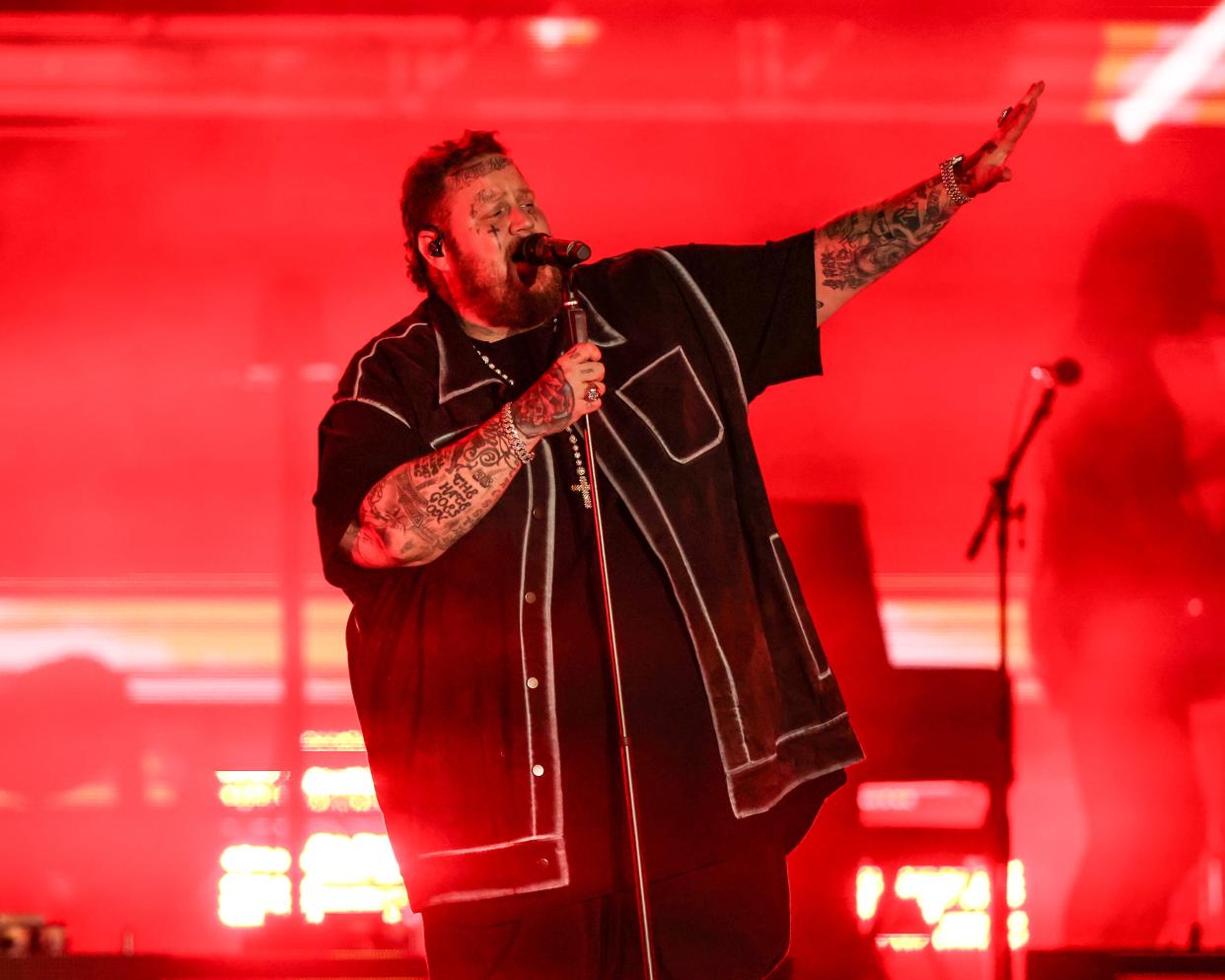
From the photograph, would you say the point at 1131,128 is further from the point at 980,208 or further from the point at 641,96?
the point at 641,96

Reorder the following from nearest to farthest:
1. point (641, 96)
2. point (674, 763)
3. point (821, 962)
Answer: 1. point (674, 763)
2. point (821, 962)
3. point (641, 96)

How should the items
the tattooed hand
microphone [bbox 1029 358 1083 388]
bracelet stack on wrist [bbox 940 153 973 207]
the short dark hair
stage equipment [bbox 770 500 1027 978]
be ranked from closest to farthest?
the tattooed hand, bracelet stack on wrist [bbox 940 153 973 207], the short dark hair, microphone [bbox 1029 358 1083 388], stage equipment [bbox 770 500 1027 978]

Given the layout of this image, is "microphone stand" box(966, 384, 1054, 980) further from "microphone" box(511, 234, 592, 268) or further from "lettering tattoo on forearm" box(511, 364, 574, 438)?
"lettering tattoo on forearm" box(511, 364, 574, 438)

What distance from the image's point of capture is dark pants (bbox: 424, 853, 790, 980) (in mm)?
1786

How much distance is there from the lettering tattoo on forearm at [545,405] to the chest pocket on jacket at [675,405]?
10.4 inches

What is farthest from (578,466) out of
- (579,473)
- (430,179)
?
(430,179)

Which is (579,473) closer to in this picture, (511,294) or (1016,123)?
(511,294)

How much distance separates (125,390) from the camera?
11.8 ft

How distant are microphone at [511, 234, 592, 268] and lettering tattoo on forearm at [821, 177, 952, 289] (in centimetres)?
39

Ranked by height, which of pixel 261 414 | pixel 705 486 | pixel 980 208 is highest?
pixel 980 208

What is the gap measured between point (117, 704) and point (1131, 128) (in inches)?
116

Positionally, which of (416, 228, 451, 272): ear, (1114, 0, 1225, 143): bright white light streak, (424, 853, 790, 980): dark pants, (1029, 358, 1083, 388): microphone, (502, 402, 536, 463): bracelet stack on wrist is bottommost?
(424, 853, 790, 980): dark pants

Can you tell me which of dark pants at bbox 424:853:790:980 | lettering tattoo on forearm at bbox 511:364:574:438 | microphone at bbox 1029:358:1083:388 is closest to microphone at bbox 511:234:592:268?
lettering tattoo on forearm at bbox 511:364:574:438

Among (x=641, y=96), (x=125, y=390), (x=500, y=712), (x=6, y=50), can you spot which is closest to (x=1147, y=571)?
(x=641, y=96)
